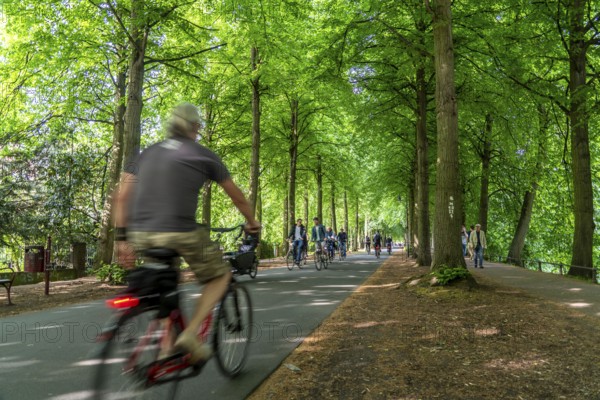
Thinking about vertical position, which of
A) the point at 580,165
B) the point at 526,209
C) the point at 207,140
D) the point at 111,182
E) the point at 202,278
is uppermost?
the point at 207,140

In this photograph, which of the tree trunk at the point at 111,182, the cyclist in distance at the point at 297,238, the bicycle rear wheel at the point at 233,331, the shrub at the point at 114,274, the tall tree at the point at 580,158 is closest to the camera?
the bicycle rear wheel at the point at 233,331

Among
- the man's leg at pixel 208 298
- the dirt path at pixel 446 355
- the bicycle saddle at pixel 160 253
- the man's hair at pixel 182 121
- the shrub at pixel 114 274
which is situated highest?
the man's hair at pixel 182 121

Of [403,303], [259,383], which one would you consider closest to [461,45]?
[403,303]

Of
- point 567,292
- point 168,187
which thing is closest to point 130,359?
point 168,187

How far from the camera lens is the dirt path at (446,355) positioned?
3736 mm

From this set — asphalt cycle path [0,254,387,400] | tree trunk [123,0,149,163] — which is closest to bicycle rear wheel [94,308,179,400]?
asphalt cycle path [0,254,387,400]

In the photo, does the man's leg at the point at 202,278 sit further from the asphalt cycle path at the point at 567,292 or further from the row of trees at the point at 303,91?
the row of trees at the point at 303,91

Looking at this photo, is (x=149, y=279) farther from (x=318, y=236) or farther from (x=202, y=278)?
(x=318, y=236)

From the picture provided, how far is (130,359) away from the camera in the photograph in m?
2.91

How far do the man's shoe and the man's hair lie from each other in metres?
1.50

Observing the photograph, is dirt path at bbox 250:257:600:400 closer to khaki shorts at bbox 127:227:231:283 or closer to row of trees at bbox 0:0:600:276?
khaki shorts at bbox 127:227:231:283

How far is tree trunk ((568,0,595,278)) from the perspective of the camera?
12867mm

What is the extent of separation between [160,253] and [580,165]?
13888 mm

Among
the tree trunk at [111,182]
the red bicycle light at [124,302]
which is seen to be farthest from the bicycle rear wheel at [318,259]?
the red bicycle light at [124,302]
